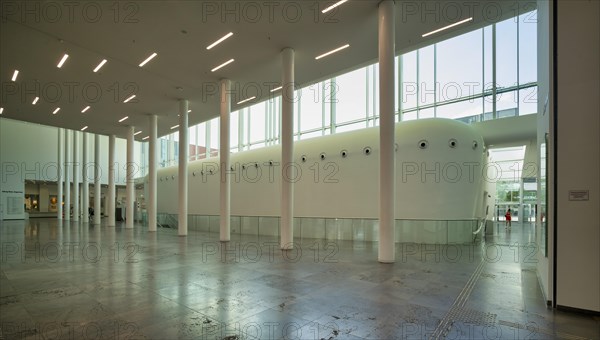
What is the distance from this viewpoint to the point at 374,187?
14.7 meters

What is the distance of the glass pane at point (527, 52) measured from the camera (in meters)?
18.0

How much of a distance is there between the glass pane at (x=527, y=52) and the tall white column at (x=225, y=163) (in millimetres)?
16145

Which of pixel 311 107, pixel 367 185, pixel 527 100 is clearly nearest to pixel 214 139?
pixel 311 107

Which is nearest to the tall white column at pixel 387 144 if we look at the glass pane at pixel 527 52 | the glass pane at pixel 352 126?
the glass pane at pixel 352 126

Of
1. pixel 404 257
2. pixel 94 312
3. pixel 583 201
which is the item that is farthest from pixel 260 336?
pixel 404 257

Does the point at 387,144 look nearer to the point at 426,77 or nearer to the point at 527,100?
the point at 426,77

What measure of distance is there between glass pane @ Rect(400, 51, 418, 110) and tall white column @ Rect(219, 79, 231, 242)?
11116 mm

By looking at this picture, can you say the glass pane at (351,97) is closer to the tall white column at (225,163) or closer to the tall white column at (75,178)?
the tall white column at (225,163)

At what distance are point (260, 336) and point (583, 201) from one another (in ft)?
15.8

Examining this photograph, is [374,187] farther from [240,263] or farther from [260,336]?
[260,336]

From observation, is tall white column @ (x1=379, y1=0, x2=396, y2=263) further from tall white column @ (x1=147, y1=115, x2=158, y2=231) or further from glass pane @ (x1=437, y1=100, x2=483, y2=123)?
tall white column @ (x1=147, y1=115, x2=158, y2=231)

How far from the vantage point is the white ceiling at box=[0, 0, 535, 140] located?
955 centimetres

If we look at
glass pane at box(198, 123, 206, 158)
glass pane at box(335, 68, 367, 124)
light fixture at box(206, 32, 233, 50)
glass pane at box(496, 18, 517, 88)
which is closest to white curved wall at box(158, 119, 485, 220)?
glass pane at box(335, 68, 367, 124)

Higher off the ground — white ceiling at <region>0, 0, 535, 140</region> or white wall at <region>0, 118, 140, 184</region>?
white ceiling at <region>0, 0, 535, 140</region>
